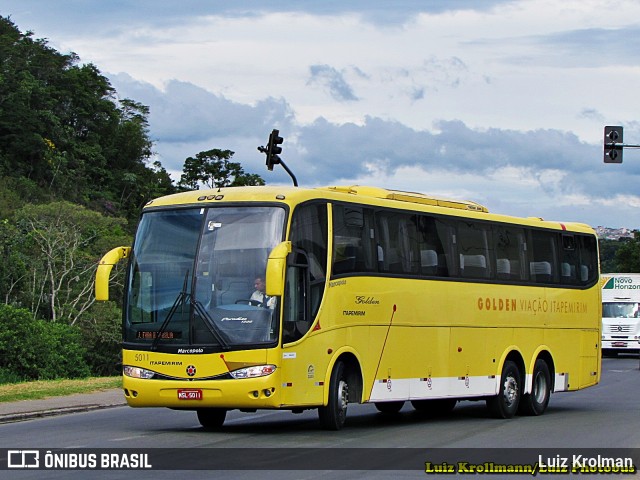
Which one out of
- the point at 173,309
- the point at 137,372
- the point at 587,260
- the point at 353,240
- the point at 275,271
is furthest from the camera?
the point at 587,260

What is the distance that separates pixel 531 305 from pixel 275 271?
8.72 metres

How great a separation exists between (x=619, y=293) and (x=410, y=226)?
38105 mm

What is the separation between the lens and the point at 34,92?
354 ft

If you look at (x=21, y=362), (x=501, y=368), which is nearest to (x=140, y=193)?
(x=21, y=362)

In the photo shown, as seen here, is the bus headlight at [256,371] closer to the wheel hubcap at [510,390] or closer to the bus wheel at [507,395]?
the bus wheel at [507,395]

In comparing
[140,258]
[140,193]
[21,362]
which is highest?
[140,193]

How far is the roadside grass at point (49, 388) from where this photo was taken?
81.9 ft

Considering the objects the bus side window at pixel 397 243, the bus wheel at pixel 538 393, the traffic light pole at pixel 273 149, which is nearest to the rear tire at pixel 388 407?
the bus wheel at pixel 538 393

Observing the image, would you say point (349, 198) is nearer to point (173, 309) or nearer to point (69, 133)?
point (173, 309)

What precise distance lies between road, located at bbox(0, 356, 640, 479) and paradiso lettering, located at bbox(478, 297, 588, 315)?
195 centimetres

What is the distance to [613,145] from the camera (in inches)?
1357

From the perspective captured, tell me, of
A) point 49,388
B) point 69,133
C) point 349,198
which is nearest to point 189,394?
point 349,198

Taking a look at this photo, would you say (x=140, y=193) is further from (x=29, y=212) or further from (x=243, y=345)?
(x=243, y=345)

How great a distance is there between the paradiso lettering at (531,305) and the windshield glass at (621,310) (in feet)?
103
